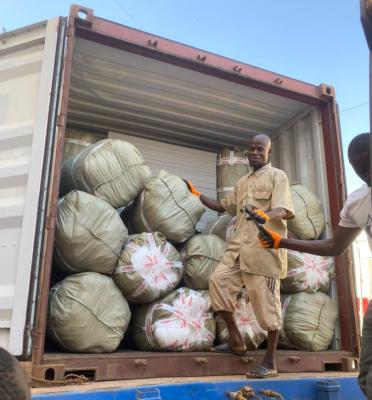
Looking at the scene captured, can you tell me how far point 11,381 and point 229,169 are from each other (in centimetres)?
345

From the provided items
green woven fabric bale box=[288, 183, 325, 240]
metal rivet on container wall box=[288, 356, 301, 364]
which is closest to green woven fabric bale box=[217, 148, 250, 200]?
green woven fabric bale box=[288, 183, 325, 240]

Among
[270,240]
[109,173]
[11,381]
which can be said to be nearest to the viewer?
[11,381]

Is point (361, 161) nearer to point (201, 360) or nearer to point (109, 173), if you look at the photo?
point (201, 360)

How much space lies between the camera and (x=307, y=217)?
3.30 metres

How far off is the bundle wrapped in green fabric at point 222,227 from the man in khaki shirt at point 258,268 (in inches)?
15.1

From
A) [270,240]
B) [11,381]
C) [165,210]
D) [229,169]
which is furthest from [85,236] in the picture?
[11,381]

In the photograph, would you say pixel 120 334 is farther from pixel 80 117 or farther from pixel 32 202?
pixel 80 117

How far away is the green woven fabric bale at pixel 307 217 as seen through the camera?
3295 millimetres

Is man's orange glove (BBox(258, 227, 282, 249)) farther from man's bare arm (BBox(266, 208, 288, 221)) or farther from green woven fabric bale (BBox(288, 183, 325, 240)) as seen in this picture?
green woven fabric bale (BBox(288, 183, 325, 240))

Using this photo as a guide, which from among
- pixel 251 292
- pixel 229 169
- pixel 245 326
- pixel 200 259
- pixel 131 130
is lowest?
pixel 245 326

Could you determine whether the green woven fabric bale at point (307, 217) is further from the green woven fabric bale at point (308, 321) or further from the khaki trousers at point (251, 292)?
the khaki trousers at point (251, 292)

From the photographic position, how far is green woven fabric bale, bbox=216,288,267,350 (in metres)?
2.88

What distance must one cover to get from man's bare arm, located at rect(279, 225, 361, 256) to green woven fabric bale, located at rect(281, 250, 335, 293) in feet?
3.68

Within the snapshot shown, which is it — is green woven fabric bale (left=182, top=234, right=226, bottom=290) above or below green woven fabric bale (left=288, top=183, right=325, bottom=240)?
below
